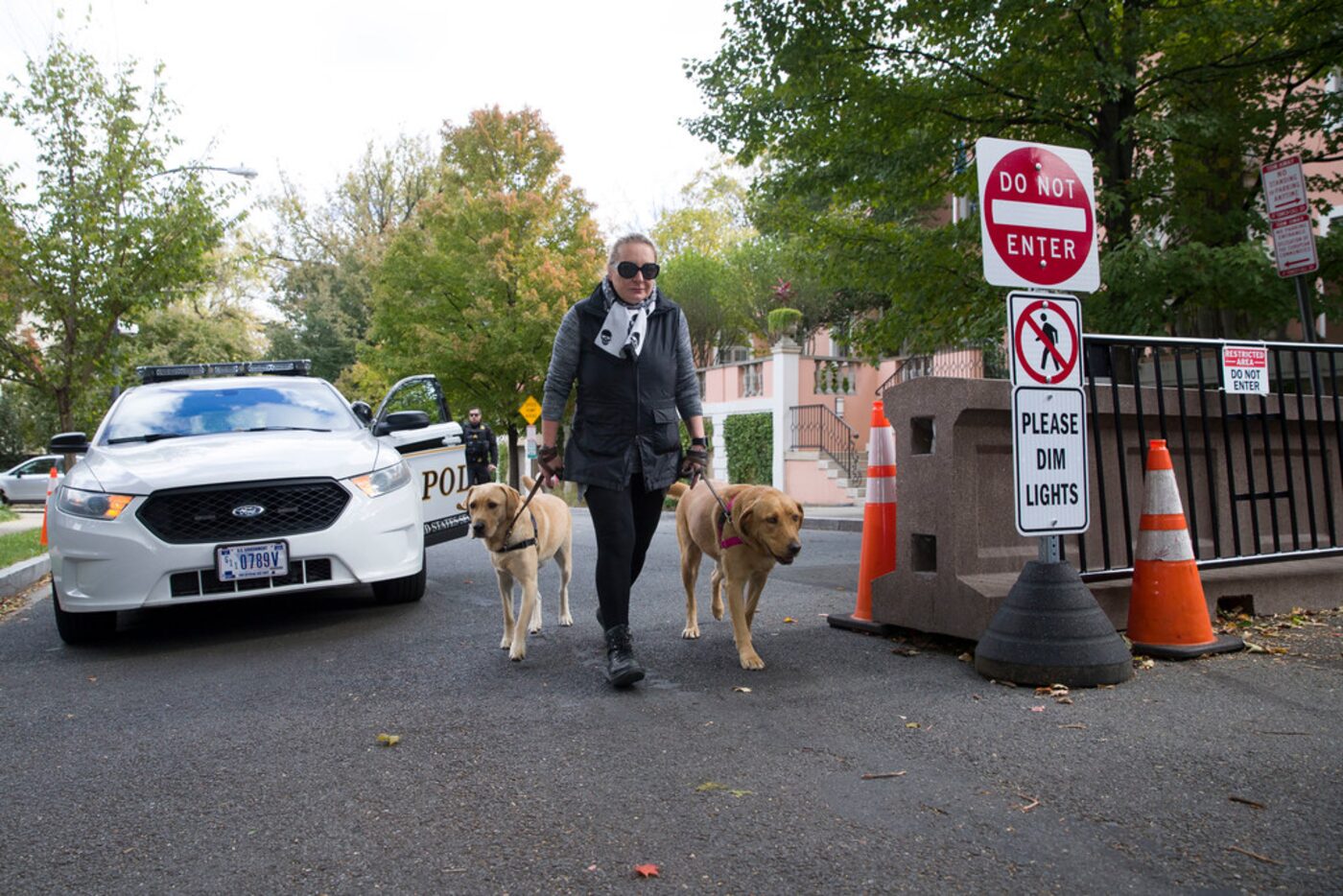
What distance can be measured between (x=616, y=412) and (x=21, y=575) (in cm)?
749

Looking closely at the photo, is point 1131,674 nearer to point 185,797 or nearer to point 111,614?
point 185,797

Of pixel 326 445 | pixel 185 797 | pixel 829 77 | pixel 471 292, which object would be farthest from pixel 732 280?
pixel 185 797

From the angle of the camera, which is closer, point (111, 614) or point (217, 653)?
point (217, 653)

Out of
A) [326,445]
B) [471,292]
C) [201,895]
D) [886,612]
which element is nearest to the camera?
[201,895]

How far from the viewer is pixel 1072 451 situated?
4637mm

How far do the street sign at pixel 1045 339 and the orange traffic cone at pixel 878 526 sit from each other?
1.31 meters

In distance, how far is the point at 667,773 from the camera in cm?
330

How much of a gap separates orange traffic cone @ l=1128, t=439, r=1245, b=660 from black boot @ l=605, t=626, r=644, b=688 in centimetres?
257

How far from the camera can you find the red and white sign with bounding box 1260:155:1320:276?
7625 mm

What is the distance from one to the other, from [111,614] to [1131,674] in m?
5.71

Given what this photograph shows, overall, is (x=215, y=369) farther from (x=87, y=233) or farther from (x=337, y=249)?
(x=337, y=249)

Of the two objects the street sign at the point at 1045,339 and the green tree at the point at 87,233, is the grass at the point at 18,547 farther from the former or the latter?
the street sign at the point at 1045,339

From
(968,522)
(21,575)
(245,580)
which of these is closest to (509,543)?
(245,580)

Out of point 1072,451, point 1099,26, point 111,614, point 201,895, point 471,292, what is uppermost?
point 471,292
